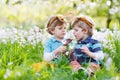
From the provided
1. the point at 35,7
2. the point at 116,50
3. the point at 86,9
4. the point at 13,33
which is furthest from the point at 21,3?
the point at 116,50

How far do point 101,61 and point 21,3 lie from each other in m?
13.6

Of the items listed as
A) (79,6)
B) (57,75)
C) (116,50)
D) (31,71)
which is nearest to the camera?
(31,71)

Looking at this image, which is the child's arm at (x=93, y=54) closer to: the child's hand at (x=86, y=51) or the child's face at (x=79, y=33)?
the child's hand at (x=86, y=51)

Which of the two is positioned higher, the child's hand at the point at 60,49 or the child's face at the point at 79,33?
→ the child's face at the point at 79,33

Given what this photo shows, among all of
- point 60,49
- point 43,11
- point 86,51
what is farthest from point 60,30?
point 43,11

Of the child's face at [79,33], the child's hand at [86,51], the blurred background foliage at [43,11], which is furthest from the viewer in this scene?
the blurred background foliage at [43,11]

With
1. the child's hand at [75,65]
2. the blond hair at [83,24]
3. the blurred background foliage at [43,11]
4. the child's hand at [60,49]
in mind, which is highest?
A: the blurred background foliage at [43,11]

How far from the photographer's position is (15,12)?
19.8m

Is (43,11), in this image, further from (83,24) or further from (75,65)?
(75,65)

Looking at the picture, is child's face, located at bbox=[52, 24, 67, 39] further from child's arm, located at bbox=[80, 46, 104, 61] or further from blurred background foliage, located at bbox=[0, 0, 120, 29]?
blurred background foliage, located at bbox=[0, 0, 120, 29]

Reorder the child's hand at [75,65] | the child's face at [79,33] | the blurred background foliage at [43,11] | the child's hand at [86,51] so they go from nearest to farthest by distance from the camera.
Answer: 1. the child's hand at [75,65]
2. the child's hand at [86,51]
3. the child's face at [79,33]
4. the blurred background foliage at [43,11]

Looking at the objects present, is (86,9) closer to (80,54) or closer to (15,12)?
(15,12)

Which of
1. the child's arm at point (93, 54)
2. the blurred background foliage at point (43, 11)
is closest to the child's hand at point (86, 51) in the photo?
the child's arm at point (93, 54)

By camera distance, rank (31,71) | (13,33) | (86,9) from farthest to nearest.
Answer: (86,9), (13,33), (31,71)
